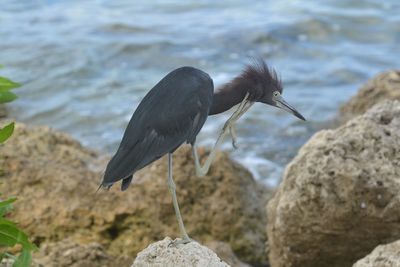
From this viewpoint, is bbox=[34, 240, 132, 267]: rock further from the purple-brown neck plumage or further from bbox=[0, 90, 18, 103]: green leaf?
the purple-brown neck plumage

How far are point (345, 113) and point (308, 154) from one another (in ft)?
15.3

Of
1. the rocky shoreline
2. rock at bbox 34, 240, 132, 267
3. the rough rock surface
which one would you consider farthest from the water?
rock at bbox 34, 240, 132, 267

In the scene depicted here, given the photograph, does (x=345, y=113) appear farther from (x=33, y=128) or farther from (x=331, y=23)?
(x=331, y=23)

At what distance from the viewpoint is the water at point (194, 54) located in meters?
11.4

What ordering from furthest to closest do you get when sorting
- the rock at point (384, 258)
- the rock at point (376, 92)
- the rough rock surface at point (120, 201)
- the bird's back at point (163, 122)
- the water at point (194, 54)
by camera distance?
the water at point (194, 54) < the rock at point (376, 92) < the rough rock surface at point (120, 201) < the rock at point (384, 258) < the bird's back at point (163, 122)

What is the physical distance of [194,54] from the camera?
14.2m

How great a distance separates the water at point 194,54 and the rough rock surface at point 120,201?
2.93 m

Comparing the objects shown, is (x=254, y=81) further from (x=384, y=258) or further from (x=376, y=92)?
(x=376, y=92)

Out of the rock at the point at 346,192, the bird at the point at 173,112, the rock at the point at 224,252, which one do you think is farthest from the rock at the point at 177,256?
the rock at the point at 224,252

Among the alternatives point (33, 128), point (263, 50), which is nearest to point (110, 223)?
point (33, 128)

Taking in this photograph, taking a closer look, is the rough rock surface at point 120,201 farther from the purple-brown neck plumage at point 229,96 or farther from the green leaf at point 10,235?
the purple-brown neck plumage at point 229,96

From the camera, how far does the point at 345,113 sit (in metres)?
9.91

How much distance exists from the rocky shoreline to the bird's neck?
1.24m

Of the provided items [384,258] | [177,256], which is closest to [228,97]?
[177,256]
